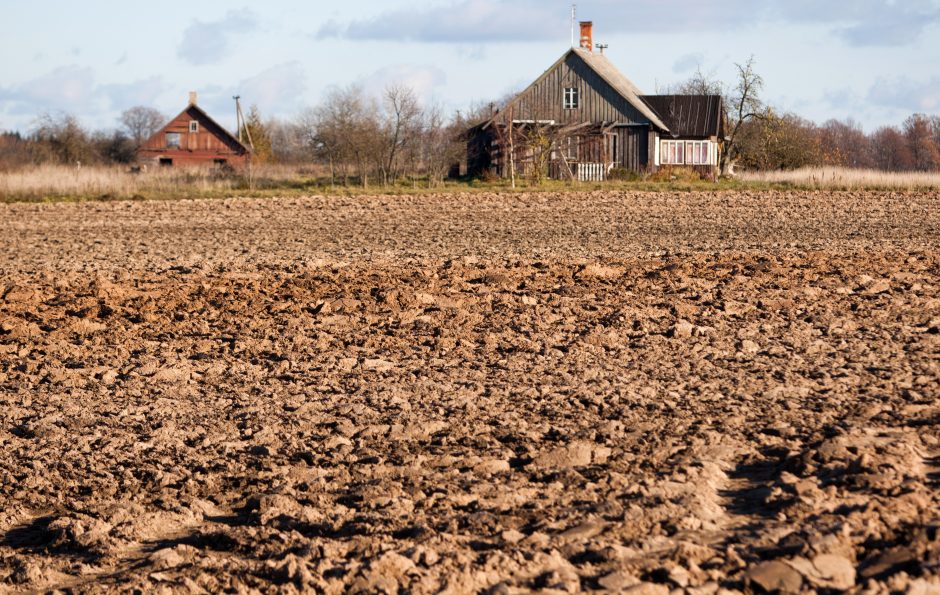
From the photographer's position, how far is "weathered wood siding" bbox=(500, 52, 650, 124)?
153ft

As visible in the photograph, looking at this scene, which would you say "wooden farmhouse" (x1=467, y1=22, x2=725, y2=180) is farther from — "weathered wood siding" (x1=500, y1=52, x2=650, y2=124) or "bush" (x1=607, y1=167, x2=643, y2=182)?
"bush" (x1=607, y1=167, x2=643, y2=182)

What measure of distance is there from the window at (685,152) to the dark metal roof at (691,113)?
1.65ft

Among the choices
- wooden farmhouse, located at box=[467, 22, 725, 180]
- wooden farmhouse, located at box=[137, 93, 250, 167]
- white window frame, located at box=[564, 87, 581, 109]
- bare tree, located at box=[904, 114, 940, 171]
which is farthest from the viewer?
bare tree, located at box=[904, 114, 940, 171]

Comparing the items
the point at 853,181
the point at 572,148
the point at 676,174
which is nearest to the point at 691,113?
the point at 676,174

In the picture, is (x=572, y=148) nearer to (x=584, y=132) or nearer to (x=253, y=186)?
(x=584, y=132)

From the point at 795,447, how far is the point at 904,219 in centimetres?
1780

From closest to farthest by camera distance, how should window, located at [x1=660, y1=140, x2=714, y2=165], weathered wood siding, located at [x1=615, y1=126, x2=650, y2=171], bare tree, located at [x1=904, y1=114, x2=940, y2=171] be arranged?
weathered wood siding, located at [x1=615, y1=126, x2=650, y2=171], window, located at [x1=660, y1=140, x2=714, y2=165], bare tree, located at [x1=904, y1=114, x2=940, y2=171]

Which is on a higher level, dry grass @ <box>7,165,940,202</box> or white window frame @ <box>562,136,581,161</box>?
white window frame @ <box>562,136,581,161</box>

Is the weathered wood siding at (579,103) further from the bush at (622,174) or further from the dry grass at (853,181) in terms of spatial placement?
the dry grass at (853,181)

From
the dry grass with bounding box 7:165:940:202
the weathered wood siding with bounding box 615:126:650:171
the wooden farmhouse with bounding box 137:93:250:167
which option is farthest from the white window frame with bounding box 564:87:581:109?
the wooden farmhouse with bounding box 137:93:250:167

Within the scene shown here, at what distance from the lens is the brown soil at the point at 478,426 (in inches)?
201

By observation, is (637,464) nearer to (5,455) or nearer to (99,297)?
(5,455)

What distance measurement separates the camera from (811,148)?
52.7m

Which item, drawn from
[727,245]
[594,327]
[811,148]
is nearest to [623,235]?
[727,245]
